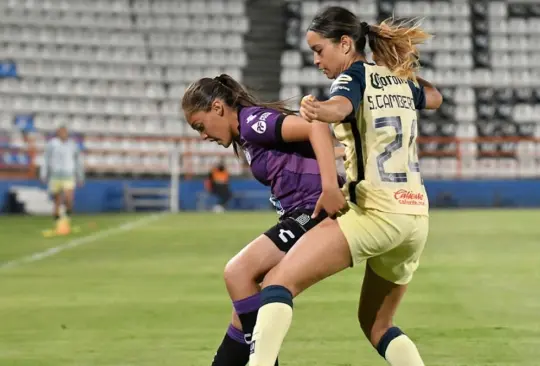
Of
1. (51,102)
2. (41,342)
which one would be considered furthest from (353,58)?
(51,102)

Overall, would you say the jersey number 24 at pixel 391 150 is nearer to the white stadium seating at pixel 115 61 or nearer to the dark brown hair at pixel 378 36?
the dark brown hair at pixel 378 36

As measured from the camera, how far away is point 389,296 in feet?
16.8

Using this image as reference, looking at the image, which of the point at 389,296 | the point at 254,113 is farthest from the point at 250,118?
the point at 389,296

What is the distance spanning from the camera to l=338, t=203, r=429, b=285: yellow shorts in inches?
183

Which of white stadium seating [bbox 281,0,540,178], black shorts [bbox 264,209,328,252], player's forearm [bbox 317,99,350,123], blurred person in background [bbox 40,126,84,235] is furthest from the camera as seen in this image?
white stadium seating [bbox 281,0,540,178]

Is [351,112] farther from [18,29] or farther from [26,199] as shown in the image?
[18,29]

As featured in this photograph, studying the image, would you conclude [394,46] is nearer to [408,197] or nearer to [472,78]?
[408,197]

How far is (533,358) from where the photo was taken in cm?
680

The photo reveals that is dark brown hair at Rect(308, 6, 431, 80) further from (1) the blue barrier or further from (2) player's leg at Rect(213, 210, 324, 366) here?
(1) the blue barrier

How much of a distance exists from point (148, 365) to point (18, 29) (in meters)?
Result: 27.2

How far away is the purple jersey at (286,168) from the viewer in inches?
206

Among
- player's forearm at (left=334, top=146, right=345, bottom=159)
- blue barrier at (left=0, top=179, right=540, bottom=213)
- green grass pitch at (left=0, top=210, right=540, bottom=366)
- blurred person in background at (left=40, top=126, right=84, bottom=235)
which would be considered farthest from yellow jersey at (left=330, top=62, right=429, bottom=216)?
blue barrier at (left=0, top=179, right=540, bottom=213)

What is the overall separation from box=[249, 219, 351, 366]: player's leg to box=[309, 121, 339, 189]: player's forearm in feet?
0.74

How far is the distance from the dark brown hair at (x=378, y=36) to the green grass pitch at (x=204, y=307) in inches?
97.7
